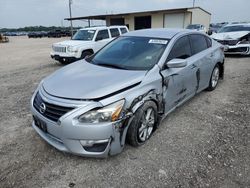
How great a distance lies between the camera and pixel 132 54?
364 centimetres

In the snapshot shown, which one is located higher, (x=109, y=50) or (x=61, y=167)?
(x=109, y=50)

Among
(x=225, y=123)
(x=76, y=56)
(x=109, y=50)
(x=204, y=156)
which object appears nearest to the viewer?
(x=204, y=156)

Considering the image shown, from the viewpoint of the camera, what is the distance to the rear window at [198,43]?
14.2 ft

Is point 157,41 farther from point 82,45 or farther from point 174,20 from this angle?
point 174,20

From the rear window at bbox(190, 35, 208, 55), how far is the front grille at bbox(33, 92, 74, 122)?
292 cm

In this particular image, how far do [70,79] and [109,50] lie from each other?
1280 mm

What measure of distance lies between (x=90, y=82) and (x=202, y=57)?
2.65m

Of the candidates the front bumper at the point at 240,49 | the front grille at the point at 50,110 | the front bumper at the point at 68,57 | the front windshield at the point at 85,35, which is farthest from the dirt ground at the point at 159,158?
the front bumper at the point at 240,49

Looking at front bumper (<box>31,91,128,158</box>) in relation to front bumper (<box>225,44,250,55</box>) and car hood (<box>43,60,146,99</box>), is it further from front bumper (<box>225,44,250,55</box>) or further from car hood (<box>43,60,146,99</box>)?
front bumper (<box>225,44,250,55</box>)

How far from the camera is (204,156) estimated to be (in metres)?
2.93

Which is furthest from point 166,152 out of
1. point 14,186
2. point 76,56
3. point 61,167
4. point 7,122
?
point 76,56

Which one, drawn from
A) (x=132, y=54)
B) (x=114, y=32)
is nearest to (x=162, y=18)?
(x=114, y=32)

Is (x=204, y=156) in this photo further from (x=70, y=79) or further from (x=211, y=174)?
(x=70, y=79)

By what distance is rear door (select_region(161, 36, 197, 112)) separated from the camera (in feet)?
11.2
